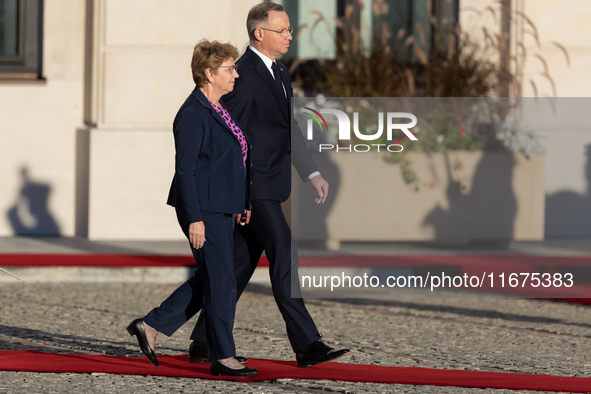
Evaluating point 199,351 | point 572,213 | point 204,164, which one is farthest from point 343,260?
point 204,164

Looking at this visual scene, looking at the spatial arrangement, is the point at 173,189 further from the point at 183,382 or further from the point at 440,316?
the point at 440,316

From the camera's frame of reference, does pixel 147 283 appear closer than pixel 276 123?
No

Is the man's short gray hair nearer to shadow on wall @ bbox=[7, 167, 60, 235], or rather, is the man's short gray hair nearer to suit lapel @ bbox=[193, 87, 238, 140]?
suit lapel @ bbox=[193, 87, 238, 140]

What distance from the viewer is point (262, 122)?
447 cm

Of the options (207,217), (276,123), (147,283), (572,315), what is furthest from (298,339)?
(147,283)

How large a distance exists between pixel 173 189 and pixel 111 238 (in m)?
5.76

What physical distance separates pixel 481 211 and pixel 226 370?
2447mm

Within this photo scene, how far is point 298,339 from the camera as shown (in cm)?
441

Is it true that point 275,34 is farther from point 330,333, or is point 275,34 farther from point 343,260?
point 343,260

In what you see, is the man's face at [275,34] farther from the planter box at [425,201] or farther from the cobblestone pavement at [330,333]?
the cobblestone pavement at [330,333]

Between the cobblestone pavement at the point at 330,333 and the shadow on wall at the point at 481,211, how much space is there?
2.01ft

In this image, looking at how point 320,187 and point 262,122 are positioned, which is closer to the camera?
point 262,122

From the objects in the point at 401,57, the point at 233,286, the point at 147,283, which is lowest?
the point at 147,283

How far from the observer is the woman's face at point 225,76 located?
13.9 ft
